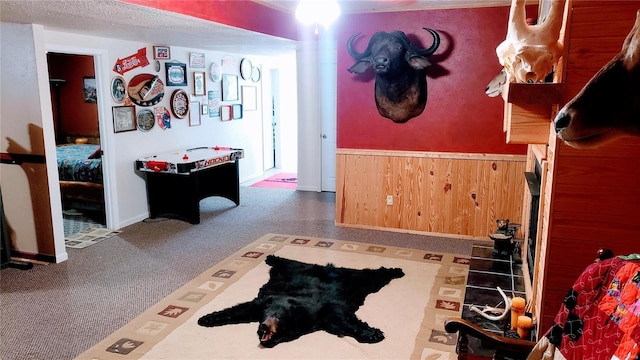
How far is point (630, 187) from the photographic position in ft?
5.31

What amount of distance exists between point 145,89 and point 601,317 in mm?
5345

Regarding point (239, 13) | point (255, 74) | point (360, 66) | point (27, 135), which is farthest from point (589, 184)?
point (255, 74)

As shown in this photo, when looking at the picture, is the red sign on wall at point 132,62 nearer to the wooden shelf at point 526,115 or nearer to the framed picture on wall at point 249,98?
the framed picture on wall at point 249,98

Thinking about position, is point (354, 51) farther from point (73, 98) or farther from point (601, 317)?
point (73, 98)

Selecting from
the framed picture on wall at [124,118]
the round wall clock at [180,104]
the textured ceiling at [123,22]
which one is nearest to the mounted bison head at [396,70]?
the textured ceiling at [123,22]

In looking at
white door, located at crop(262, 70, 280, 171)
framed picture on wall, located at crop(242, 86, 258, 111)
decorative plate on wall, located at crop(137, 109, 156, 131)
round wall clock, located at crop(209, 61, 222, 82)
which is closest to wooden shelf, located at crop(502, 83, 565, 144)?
decorative plate on wall, located at crop(137, 109, 156, 131)

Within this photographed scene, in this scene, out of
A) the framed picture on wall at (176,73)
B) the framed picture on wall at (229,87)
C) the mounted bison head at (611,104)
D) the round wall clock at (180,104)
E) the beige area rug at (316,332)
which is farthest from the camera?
the framed picture on wall at (229,87)

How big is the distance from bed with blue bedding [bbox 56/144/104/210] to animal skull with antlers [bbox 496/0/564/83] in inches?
194

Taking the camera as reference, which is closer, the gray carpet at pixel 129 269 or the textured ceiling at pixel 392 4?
the gray carpet at pixel 129 269

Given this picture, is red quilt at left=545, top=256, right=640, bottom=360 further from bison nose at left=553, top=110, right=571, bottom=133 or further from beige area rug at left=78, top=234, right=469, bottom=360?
beige area rug at left=78, top=234, right=469, bottom=360

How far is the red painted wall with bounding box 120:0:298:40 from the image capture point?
10.9 feet

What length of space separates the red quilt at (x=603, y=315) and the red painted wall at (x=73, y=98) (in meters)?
Answer: 7.52

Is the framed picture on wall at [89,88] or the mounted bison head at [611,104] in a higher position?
the framed picture on wall at [89,88]

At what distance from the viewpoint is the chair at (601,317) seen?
1.21 meters
